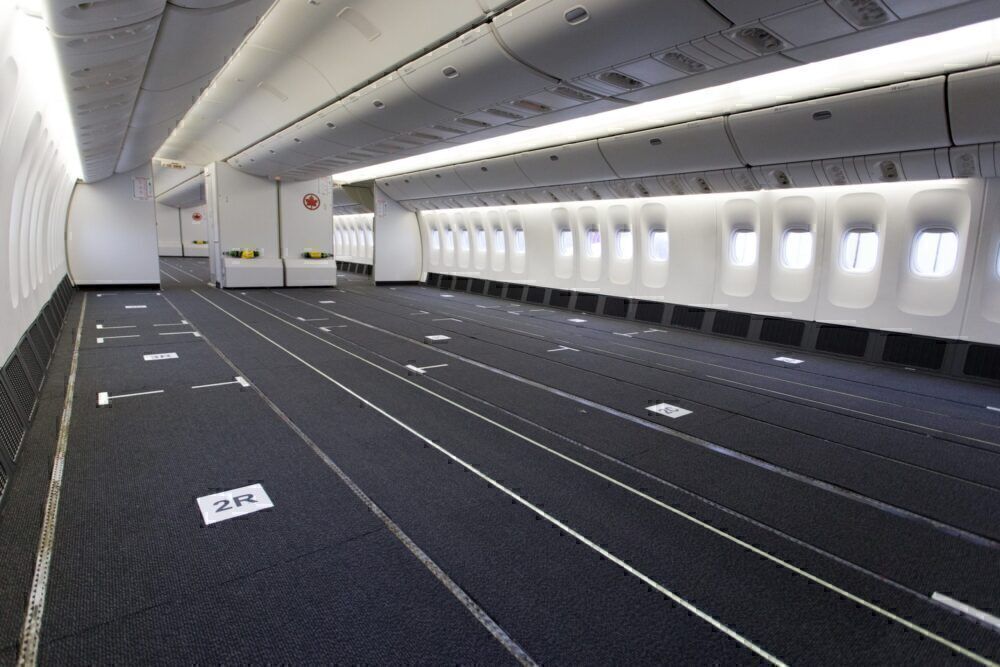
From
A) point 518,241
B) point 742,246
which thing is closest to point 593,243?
point 518,241

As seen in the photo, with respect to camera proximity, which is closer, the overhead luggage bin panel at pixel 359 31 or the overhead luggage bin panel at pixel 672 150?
the overhead luggage bin panel at pixel 359 31

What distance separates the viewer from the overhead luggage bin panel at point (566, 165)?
12.1m

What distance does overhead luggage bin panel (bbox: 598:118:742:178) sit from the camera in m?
9.67

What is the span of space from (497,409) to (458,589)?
3.54m

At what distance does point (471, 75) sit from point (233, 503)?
18.5 feet

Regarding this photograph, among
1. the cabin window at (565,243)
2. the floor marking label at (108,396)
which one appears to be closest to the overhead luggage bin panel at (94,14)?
the floor marking label at (108,396)

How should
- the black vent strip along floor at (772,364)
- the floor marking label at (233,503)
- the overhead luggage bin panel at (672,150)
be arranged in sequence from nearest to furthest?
the floor marking label at (233,503) < the black vent strip along floor at (772,364) < the overhead luggage bin panel at (672,150)

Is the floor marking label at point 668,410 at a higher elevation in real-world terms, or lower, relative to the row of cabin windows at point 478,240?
lower

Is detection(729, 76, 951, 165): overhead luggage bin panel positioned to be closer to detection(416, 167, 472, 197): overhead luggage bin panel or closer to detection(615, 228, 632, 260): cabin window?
detection(615, 228, 632, 260): cabin window

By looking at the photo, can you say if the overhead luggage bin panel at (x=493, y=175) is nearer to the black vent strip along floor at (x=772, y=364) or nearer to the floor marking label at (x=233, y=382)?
the black vent strip along floor at (x=772, y=364)

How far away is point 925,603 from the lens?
3.29m

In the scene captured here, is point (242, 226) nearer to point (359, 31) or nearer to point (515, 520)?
point (359, 31)

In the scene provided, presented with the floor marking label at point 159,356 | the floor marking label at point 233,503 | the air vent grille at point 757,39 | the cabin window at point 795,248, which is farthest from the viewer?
the cabin window at point 795,248

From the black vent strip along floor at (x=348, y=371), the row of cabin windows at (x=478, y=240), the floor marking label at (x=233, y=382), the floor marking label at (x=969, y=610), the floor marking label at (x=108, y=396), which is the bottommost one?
the floor marking label at (x=108, y=396)
